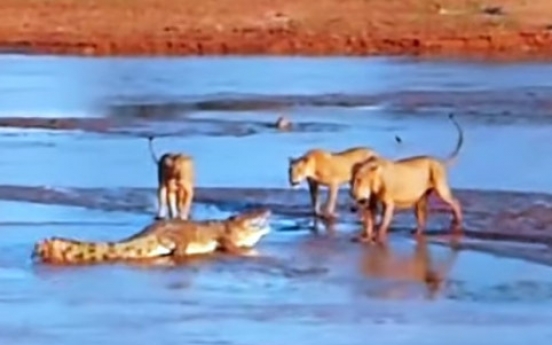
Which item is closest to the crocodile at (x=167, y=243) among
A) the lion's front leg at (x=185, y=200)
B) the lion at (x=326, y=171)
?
the lion's front leg at (x=185, y=200)

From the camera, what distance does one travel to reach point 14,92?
2998cm

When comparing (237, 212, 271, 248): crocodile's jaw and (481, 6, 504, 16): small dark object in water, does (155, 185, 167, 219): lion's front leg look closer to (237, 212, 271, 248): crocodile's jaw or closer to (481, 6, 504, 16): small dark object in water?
(237, 212, 271, 248): crocodile's jaw

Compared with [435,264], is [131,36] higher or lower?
higher

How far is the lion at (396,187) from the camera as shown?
14898mm

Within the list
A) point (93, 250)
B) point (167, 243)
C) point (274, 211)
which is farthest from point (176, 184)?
point (93, 250)

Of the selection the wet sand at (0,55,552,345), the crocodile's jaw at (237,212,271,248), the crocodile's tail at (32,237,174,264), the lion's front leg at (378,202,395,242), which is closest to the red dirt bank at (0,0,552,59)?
the wet sand at (0,55,552,345)

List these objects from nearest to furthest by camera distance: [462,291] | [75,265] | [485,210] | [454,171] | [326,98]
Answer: [462,291] → [75,265] → [485,210] → [454,171] → [326,98]

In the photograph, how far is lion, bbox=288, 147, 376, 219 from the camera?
16266 millimetres

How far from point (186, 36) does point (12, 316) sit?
28770 millimetres

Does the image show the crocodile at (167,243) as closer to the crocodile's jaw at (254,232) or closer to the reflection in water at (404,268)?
the crocodile's jaw at (254,232)

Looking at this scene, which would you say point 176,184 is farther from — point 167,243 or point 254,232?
point 167,243

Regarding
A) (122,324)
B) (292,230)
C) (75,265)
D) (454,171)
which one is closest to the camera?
(122,324)

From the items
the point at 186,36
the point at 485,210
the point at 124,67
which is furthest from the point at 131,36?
the point at 485,210

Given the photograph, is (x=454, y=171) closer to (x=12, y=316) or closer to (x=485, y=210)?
(x=485, y=210)
